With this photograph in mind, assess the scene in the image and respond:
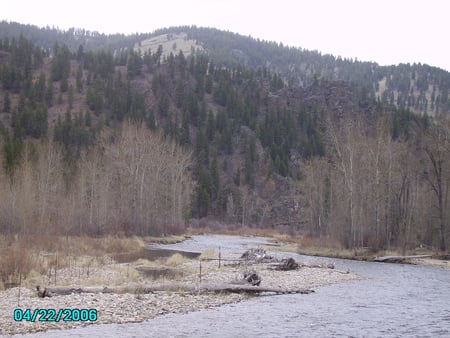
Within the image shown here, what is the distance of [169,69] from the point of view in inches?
6230

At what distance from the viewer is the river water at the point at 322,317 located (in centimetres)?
1438

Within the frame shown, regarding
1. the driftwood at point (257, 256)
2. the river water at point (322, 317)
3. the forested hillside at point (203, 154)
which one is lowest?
the driftwood at point (257, 256)

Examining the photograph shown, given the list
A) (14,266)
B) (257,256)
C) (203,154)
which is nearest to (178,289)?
(14,266)

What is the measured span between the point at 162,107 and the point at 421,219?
3860 inches

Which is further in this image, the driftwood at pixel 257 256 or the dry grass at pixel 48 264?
the driftwood at pixel 257 256

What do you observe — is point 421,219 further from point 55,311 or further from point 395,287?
point 55,311

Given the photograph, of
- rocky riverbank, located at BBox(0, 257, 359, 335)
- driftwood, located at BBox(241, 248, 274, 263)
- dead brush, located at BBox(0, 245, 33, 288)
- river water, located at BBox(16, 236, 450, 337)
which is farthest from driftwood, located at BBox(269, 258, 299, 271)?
dead brush, located at BBox(0, 245, 33, 288)

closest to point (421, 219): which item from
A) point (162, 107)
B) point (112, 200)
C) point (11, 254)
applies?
point (112, 200)

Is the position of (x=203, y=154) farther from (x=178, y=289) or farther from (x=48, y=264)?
(x=178, y=289)

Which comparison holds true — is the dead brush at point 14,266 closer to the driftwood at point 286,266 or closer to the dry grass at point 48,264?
the dry grass at point 48,264

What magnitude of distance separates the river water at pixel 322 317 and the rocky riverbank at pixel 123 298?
0.71m
